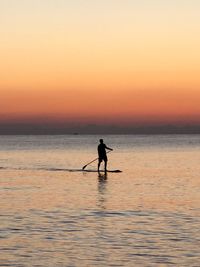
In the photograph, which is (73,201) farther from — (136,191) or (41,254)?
(41,254)

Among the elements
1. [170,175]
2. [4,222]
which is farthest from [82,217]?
[170,175]

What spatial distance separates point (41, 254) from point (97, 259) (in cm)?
133

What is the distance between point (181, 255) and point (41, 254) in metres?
3.10

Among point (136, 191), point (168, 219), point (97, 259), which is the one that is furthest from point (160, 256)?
point (136, 191)

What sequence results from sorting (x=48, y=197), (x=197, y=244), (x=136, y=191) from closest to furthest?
(x=197, y=244), (x=48, y=197), (x=136, y=191)

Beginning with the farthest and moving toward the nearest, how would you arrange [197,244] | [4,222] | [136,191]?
[136,191], [4,222], [197,244]

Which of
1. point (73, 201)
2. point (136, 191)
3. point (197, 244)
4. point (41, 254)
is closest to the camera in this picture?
point (41, 254)

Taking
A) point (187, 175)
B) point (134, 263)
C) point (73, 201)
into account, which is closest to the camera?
point (134, 263)

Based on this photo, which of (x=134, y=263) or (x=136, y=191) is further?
(x=136, y=191)

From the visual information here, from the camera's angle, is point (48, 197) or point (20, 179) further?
point (20, 179)

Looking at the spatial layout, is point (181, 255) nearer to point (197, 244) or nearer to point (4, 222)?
point (197, 244)

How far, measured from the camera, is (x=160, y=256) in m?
13.0

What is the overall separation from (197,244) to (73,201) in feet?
29.6

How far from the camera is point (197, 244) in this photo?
14.1 m
